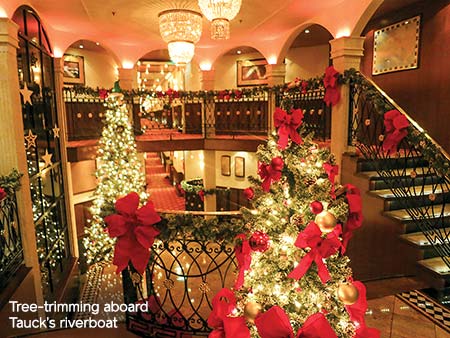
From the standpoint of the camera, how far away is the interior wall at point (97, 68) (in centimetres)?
1051

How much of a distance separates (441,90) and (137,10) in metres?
5.39

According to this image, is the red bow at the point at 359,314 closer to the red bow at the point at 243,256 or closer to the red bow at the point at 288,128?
the red bow at the point at 243,256

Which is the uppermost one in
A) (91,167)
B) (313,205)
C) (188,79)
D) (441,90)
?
(188,79)

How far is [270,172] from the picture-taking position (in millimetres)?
1944

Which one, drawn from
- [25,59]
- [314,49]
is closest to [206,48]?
[314,49]

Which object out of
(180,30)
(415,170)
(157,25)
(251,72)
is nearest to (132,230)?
(180,30)

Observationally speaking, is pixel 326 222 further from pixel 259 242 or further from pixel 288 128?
pixel 288 128

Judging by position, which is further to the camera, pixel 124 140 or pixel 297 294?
pixel 124 140

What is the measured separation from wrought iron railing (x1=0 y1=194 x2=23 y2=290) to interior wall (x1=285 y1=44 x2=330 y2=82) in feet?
28.1

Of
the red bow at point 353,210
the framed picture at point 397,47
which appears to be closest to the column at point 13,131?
the red bow at point 353,210

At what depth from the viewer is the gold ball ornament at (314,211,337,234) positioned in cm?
165

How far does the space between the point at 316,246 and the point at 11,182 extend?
3745 mm

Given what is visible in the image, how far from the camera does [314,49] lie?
31.8ft

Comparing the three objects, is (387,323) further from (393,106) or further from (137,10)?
(137,10)
